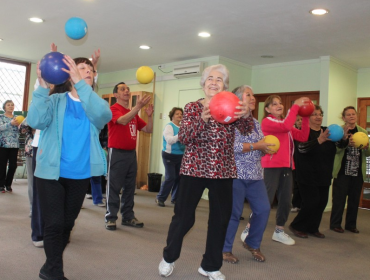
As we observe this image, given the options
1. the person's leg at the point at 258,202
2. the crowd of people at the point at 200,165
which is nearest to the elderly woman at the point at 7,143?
the crowd of people at the point at 200,165

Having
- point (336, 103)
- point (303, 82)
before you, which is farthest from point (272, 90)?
point (336, 103)

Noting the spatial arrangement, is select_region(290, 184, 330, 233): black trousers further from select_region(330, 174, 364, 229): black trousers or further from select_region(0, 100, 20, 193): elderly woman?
select_region(0, 100, 20, 193): elderly woman

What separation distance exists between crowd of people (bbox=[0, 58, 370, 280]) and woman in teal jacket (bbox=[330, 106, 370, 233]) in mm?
12

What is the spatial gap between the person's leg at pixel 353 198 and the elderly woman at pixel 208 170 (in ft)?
9.36

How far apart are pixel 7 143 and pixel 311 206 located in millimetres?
5072

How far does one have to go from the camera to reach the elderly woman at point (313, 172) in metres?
4.14

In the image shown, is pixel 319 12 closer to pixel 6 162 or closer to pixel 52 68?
pixel 52 68

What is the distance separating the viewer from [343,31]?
548cm

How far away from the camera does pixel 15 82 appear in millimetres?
8992

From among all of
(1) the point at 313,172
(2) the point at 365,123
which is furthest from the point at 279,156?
(2) the point at 365,123

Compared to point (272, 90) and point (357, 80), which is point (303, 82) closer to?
point (272, 90)

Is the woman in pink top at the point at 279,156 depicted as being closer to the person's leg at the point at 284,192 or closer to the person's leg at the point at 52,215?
the person's leg at the point at 284,192

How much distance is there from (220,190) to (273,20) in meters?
3.49

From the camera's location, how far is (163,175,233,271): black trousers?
247 centimetres
